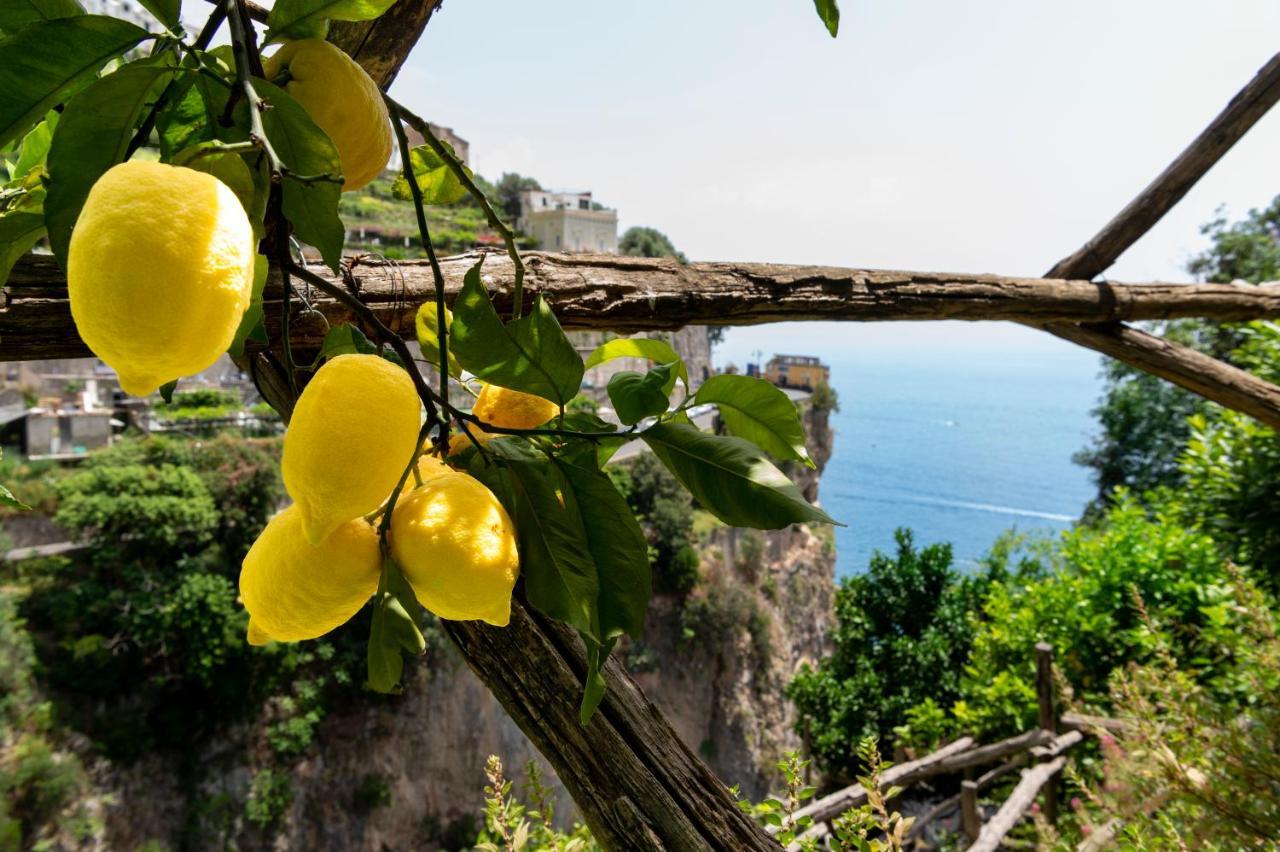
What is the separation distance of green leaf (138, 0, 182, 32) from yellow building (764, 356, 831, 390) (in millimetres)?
14073

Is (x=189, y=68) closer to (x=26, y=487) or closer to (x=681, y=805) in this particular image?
(x=681, y=805)

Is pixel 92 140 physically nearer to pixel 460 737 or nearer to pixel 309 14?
pixel 309 14

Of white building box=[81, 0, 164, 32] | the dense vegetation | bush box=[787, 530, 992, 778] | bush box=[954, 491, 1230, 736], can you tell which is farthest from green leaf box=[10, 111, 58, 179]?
bush box=[787, 530, 992, 778]

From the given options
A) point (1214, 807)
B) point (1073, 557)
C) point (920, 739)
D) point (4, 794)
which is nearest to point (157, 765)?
point (4, 794)

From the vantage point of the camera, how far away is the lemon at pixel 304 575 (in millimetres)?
179

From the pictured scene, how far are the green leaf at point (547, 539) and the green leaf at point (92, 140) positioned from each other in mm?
112

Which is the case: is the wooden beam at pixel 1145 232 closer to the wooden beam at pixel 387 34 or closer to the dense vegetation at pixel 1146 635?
the dense vegetation at pixel 1146 635

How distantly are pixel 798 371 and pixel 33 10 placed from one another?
50.8 ft

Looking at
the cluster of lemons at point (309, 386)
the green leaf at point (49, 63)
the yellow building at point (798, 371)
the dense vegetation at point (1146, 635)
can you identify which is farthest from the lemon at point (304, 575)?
the yellow building at point (798, 371)

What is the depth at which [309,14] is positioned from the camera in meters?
0.19

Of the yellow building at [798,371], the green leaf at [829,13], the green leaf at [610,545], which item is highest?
the green leaf at [829,13]

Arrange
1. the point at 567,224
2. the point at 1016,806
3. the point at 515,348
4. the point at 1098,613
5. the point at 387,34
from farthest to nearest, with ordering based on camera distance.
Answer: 1. the point at 567,224
2. the point at 1098,613
3. the point at 1016,806
4. the point at 387,34
5. the point at 515,348

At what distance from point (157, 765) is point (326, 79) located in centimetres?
693

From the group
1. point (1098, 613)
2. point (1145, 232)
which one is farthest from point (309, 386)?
point (1098, 613)
